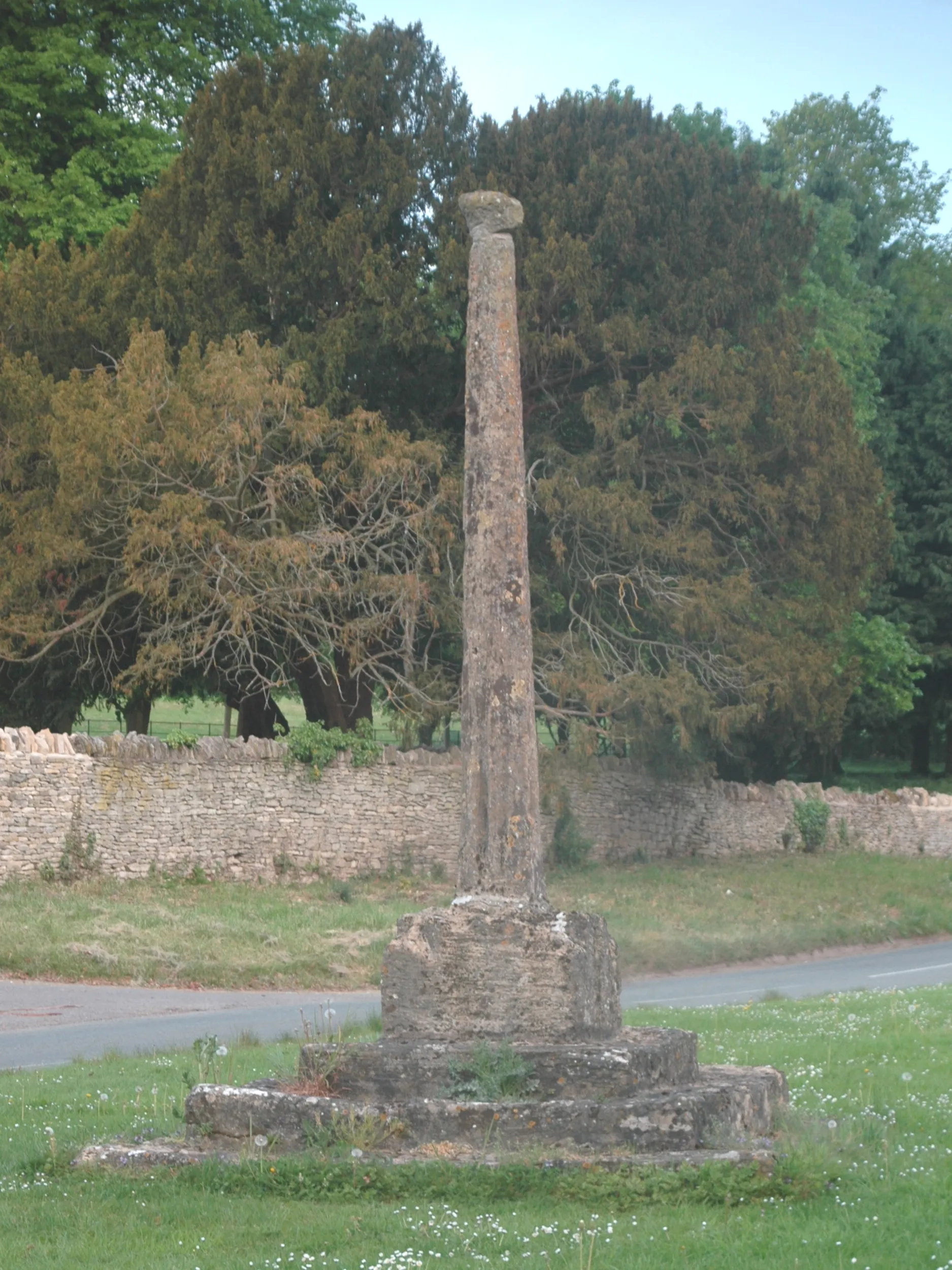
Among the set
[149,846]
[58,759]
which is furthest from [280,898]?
[58,759]

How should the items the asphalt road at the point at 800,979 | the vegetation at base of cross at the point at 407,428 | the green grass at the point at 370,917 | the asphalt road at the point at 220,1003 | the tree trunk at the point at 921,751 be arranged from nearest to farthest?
1. the asphalt road at the point at 220,1003
2. the asphalt road at the point at 800,979
3. the green grass at the point at 370,917
4. the vegetation at base of cross at the point at 407,428
5. the tree trunk at the point at 921,751

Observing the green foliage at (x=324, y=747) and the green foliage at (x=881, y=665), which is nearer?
the green foliage at (x=324, y=747)

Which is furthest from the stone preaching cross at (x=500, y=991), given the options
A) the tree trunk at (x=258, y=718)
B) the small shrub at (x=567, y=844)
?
the tree trunk at (x=258, y=718)

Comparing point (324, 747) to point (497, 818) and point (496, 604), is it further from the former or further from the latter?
point (497, 818)

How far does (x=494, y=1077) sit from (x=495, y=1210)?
0.90m

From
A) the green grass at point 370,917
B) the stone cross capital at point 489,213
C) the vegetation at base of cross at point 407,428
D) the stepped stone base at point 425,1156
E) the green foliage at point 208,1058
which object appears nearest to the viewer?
the stepped stone base at point 425,1156

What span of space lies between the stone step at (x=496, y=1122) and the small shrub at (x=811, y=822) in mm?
22686

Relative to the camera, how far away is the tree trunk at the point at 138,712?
26.2 m

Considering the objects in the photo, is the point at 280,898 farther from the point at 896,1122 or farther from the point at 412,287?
the point at 896,1122

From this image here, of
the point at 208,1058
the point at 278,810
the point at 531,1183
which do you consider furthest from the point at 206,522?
the point at 531,1183

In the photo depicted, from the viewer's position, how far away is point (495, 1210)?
250 inches

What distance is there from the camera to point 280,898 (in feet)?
70.8

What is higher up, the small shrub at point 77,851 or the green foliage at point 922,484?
the green foliage at point 922,484

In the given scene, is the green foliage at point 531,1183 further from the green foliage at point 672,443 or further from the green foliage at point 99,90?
the green foliage at point 99,90
